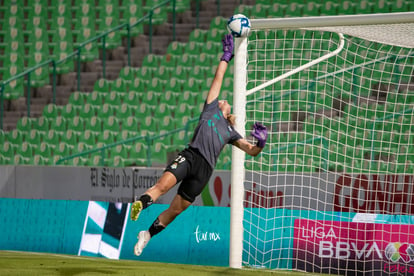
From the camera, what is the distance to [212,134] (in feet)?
26.8

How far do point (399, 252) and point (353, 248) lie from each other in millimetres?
554

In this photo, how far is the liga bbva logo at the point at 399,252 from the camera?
30.1 feet

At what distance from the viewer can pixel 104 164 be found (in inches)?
572

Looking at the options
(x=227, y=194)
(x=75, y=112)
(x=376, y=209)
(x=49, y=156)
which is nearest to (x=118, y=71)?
(x=75, y=112)

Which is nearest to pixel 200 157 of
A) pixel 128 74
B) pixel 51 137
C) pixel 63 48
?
pixel 51 137

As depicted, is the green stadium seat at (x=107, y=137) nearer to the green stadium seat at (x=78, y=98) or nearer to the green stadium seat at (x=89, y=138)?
the green stadium seat at (x=89, y=138)

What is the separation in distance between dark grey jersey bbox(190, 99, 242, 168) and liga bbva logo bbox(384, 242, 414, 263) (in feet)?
7.78

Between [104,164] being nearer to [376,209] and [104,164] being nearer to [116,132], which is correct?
[116,132]

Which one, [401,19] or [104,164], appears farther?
[104,164]

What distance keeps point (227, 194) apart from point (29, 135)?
18.3 feet

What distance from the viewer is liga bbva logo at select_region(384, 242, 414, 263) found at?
9172mm

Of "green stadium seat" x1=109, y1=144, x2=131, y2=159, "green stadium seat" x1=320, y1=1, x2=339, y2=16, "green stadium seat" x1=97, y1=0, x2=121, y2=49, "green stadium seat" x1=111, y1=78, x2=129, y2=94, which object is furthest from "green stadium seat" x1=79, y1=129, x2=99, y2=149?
"green stadium seat" x1=320, y1=1, x2=339, y2=16

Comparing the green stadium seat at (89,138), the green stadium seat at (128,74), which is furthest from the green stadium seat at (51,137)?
the green stadium seat at (128,74)

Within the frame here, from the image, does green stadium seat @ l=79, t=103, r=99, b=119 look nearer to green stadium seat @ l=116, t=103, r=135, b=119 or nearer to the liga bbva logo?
green stadium seat @ l=116, t=103, r=135, b=119
